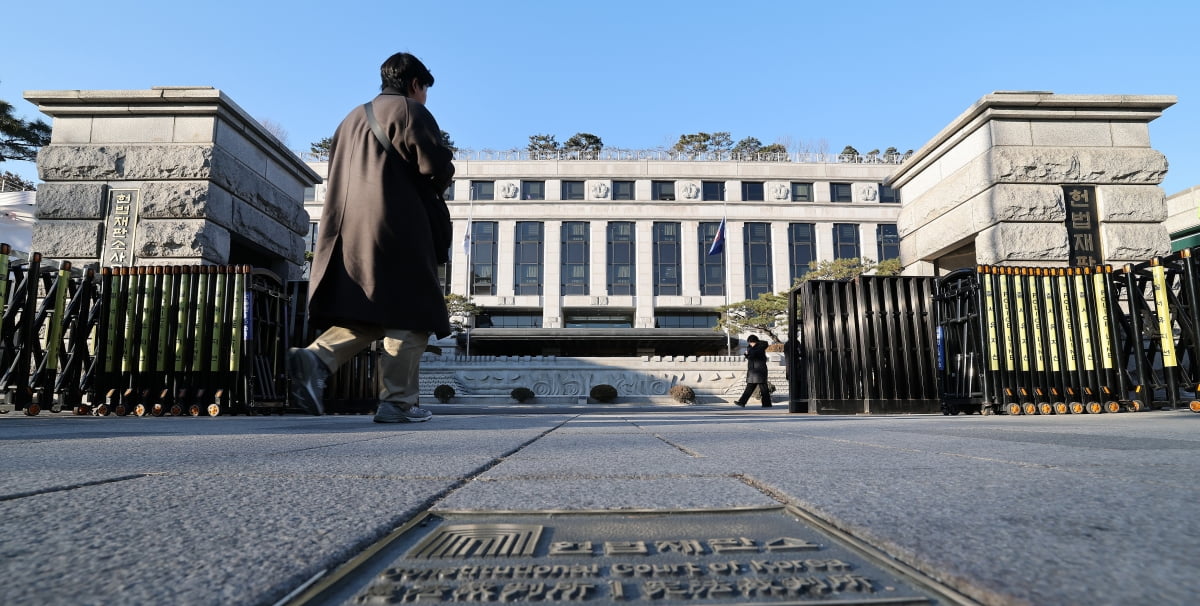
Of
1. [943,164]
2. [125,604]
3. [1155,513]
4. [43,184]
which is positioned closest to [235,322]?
[43,184]

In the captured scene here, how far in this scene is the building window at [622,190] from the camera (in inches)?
1638

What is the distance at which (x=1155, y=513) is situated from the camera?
0.96 metres

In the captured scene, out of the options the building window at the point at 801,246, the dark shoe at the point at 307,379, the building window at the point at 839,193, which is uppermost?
the building window at the point at 839,193

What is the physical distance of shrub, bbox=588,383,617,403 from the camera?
21.0 m

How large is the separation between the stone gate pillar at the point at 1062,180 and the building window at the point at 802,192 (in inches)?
1383

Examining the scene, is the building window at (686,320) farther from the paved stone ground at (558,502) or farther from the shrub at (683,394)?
the paved stone ground at (558,502)

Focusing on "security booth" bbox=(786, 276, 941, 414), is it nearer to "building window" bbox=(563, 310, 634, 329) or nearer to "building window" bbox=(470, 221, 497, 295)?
"building window" bbox=(563, 310, 634, 329)

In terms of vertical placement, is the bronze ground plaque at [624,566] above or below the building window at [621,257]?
below

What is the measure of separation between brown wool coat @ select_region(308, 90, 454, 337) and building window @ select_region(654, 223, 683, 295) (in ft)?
119

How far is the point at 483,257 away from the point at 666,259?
12.4 meters

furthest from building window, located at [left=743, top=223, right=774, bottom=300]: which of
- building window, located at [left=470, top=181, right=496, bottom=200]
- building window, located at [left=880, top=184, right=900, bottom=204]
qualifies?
building window, located at [left=470, top=181, right=496, bottom=200]

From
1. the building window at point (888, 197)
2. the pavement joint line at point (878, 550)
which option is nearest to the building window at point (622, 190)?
the building window at point (888, 197)

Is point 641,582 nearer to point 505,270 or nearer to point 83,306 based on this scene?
point 83,306

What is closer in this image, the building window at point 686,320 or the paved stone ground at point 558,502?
the paved stone ground at point 558,502
